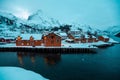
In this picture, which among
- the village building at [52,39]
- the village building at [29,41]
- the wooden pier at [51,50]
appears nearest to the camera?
the wooden pier at [51,50]

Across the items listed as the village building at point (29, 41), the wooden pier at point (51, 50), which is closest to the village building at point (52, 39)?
the village building at point (29, 41)

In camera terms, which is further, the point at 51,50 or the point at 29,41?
the point at 29,41

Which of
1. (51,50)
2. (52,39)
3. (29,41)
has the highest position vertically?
(52,39)

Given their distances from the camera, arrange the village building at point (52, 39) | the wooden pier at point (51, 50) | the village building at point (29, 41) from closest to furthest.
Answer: the wooden pier at point (51, 50) → the village building at point (52, 39) → the village building at point (29, 41)

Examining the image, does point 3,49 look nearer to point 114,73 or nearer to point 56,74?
point 56,74

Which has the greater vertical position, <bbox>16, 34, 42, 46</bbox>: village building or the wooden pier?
<bbox>16, 34, 42, 46</bbox>: village building

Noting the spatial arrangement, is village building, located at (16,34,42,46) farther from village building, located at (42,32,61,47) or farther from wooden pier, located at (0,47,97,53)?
wooden pier, located at (0,47,97,53)

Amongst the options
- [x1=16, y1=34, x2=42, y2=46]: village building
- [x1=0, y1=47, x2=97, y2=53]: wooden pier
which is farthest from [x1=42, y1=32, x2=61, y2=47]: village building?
[x1=0, y1=47, x2=97, y2=53]: wooden pier

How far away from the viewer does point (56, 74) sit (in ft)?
117

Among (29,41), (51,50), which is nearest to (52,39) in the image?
(51,50)

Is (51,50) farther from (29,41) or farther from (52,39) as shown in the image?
(29,41)

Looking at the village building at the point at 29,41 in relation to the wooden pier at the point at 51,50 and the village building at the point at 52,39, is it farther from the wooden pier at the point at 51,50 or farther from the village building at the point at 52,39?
the wooden pier at the point at 51,50

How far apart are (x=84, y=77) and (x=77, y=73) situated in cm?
319

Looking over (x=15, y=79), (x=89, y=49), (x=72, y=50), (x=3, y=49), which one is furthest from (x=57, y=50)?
(x=15, y=79)
